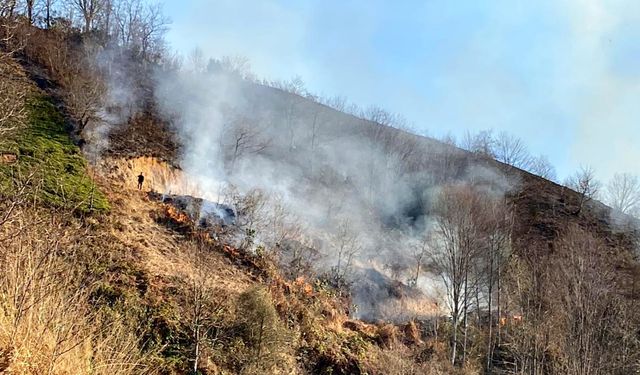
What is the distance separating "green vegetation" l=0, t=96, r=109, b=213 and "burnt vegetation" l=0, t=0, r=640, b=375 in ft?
0.32

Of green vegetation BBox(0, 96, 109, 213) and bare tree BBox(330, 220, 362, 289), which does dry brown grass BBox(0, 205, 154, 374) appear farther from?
bare tree BBox(330, 220, 362, 289)

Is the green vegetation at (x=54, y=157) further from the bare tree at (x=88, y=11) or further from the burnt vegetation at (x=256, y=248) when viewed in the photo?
the bare tree at (x=88, y=11)

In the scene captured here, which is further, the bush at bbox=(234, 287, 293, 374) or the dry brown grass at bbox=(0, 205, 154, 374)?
the bush at bbox=(234, 287, 293, 374)

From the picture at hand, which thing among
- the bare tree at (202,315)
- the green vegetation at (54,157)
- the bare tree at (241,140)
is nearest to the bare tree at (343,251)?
the bare tree at (241,140)

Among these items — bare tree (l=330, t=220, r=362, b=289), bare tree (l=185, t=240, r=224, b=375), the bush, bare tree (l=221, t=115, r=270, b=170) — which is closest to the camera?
bare tree (l=185, t=240, r=224, b=375)

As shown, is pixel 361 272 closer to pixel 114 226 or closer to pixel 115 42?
pixel 114 226

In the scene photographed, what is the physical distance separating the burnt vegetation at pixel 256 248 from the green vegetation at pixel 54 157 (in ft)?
0.32

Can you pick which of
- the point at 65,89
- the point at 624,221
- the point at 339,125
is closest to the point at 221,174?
the point at 65,89

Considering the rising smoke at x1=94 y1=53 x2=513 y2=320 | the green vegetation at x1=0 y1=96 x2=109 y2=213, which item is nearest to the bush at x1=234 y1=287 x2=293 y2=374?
the green vegetation at x1=0 y1=96 x2=109 y2=213

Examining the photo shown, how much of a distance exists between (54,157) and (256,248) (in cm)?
820

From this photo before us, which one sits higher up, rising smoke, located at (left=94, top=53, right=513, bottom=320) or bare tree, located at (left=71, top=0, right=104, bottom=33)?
bare tree, located at (left=71, top=0, right=104, bottom=33)

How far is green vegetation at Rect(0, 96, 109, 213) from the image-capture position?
50.8ft

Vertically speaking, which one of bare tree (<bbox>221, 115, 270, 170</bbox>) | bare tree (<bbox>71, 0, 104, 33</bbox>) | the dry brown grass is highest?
bare tree (<bbox>71, 0, 104, 33</bbox>)

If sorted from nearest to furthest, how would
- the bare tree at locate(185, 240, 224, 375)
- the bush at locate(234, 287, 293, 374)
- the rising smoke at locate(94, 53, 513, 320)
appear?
→ the bare tree at locate(185, 240, 224, 375)
the bush at locate(234, 287, 293, 374)
the rising smoke at locate(94, 53, 513, 320)
